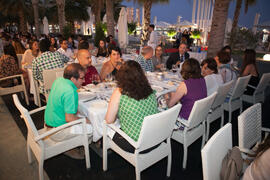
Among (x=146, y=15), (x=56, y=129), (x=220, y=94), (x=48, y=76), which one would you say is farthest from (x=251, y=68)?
(x=146, y=15)

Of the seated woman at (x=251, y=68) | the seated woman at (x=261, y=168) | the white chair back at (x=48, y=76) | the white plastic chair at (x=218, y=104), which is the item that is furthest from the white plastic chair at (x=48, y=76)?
the seated woman at (x=251, y=68)

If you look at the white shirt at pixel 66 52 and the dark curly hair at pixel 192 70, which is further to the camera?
the white shirt at pixel 66 52

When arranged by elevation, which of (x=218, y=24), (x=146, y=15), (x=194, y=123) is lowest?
(x=194, y=123)

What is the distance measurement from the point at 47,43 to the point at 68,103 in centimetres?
287

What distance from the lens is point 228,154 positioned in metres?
1.53

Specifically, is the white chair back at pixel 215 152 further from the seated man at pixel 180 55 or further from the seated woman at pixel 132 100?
the seated man at pixel 180 55

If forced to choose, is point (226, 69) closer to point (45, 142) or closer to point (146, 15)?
point (45, 142)

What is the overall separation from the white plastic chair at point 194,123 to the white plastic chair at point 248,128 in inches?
18.0

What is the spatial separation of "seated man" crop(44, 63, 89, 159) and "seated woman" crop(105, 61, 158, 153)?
47 cm

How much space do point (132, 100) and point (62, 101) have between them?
82 centimetres

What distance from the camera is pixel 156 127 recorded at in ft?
6.12

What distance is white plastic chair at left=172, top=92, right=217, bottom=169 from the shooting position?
2260 millimetres

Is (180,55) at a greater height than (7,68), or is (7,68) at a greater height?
(180,55)

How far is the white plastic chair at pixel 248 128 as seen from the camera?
6.20 ft
